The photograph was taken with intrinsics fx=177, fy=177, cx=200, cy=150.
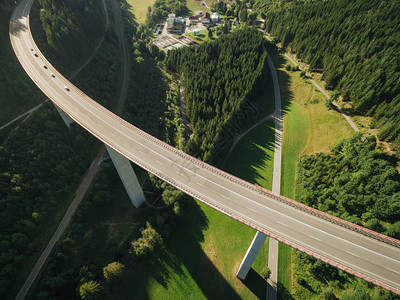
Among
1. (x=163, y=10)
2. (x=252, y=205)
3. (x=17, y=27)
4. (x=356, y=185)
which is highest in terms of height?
(x=163, y=10)

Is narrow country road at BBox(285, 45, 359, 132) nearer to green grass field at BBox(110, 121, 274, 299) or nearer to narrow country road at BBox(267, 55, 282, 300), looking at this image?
narrow country road at BBox(267, 55, 282, 300)

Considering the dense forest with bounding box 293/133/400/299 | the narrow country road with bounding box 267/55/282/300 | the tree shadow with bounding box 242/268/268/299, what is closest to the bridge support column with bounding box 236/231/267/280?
the tree shadow with bounding box 242/268/268/299

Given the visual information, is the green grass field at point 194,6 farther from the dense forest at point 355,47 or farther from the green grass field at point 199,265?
the green grass field at point 199,265

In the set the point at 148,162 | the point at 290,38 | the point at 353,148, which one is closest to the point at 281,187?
the point at 353,148

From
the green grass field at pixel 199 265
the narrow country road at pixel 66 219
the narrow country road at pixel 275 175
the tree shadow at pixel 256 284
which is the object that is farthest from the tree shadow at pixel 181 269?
the narrow country road at pixel 66 219

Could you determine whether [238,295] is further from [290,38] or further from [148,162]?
[290,38]

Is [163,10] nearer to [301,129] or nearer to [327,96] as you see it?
[327,96]

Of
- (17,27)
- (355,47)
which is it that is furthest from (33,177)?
(355,47)
